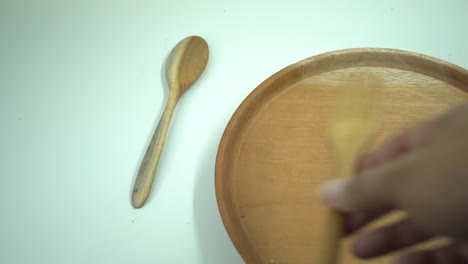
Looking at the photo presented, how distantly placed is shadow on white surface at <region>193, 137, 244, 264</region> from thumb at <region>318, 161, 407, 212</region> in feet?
0.57

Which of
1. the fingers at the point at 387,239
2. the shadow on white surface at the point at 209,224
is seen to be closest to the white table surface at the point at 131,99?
Result: the shadow on white surface at the point at 209,224

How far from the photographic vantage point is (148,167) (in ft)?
1.18

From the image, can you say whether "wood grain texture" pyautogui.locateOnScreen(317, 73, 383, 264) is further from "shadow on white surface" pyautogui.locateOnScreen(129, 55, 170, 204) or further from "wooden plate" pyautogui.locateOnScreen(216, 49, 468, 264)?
"shadow on white surface" pyautogui.locateOnScreen(129, 55, 170, 204)

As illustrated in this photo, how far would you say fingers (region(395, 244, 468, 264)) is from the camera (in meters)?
0.23

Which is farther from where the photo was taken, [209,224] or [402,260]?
[209,224]

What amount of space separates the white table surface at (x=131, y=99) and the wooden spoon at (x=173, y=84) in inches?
0.6

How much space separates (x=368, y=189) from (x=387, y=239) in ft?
0.33

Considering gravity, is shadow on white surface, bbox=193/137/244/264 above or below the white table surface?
below

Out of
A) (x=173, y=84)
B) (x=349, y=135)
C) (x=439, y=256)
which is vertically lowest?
(x=439, y=256)

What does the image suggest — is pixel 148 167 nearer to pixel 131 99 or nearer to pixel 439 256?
pixel 131 99

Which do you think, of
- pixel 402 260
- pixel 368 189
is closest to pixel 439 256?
pixel 402 260

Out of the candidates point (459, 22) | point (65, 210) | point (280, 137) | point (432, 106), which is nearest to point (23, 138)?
point (65, 210)

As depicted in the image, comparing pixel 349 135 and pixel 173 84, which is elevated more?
pixel 173 84

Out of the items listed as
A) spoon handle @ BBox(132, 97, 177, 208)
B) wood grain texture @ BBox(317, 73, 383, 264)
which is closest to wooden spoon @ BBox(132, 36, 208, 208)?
spoon handle @ BBox(132, 97, 177, 208)
